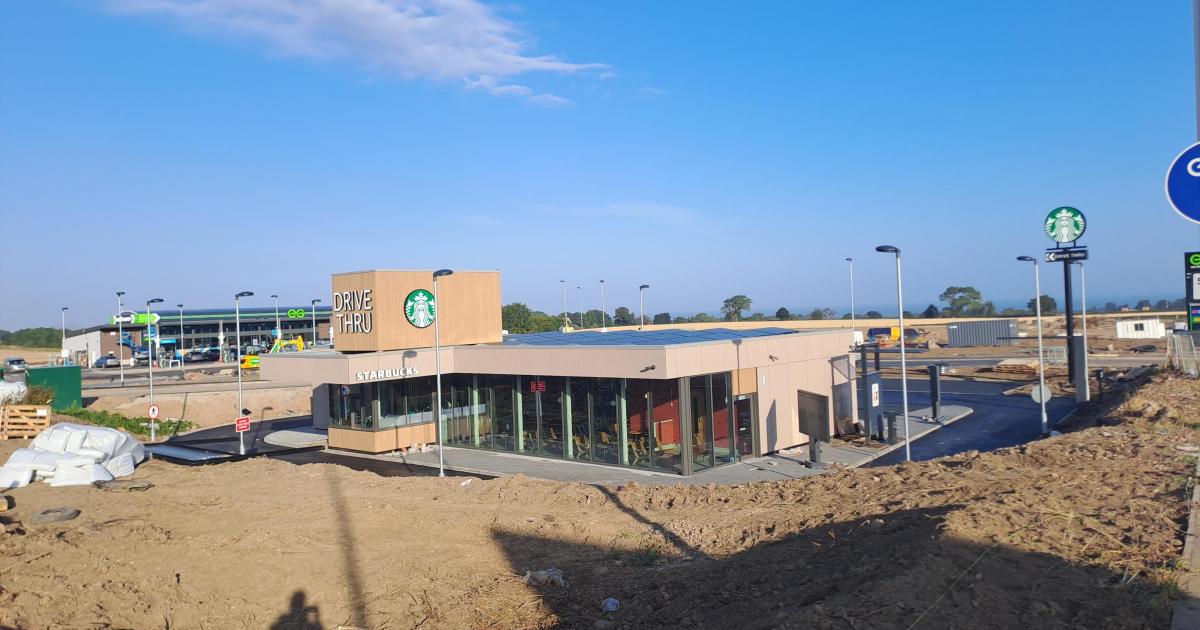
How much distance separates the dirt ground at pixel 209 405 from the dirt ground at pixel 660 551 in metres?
29.0

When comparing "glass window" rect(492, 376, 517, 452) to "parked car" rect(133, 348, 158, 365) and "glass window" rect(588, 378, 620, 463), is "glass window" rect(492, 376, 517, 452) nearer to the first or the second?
"glass window" rect(588, 378, 620, 463)

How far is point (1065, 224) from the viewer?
121 ft

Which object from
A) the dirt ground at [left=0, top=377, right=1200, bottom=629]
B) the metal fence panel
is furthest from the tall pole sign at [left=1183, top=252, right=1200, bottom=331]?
the metal fence panel

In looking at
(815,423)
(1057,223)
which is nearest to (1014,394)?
(1057,223)

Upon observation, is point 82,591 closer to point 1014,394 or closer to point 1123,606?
point 1123,606

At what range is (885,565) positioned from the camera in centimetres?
830

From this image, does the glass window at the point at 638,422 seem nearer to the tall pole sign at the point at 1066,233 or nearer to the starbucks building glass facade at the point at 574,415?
the starbucks building glass facade at the point at 574,415

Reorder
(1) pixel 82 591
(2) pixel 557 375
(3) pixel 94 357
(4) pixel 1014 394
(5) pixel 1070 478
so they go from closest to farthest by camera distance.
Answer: (1) pixel 82 591, (5) pixel 1070 478, (2) pixel 557 375, (4) pixel 1014 394, (3) pixel 94 357

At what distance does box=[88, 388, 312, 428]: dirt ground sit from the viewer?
4472 centimetres

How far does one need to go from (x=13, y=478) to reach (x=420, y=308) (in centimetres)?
1383

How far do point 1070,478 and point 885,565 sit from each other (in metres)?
5.51

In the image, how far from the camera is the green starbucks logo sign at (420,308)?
28906mm

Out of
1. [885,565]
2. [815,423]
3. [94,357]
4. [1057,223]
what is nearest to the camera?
[885,565]

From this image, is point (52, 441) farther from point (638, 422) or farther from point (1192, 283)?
point (1192, 283)
